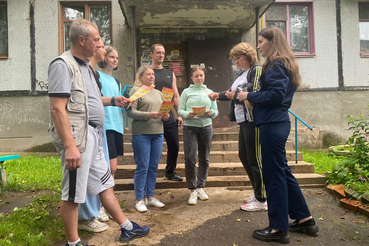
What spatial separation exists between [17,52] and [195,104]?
7019 mm

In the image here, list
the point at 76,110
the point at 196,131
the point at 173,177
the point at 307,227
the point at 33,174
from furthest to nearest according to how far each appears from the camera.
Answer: the point at 33,174, the point at 173,177, the point at 196,131, the point at 307,227, the point at 76,110

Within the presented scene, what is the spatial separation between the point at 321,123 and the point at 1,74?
982cm

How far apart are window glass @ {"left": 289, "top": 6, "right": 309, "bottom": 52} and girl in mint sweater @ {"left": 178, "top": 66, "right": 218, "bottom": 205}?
636cm

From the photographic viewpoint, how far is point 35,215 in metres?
3.27

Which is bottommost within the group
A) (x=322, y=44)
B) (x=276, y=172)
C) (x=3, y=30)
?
(x=276, y=172)

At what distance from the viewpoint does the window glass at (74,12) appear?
8.55m

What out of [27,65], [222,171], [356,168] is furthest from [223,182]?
[27,65]

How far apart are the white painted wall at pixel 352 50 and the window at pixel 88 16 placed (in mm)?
7315

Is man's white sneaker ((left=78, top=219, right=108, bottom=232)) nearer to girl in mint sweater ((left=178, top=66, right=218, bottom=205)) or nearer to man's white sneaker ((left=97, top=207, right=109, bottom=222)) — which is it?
man's white sneaker ((left=97, top=207, right=109, bottom=222))

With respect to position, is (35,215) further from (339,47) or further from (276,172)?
(339,47)

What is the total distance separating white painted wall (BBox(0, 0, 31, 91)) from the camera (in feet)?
27.5

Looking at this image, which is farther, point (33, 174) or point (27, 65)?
point (27, 65)

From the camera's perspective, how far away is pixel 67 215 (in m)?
2.19

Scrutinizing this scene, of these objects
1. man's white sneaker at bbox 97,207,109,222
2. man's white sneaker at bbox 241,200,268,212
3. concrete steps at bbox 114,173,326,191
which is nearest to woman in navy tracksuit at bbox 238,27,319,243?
man's white sneaker at bbox 241,200,268,212
